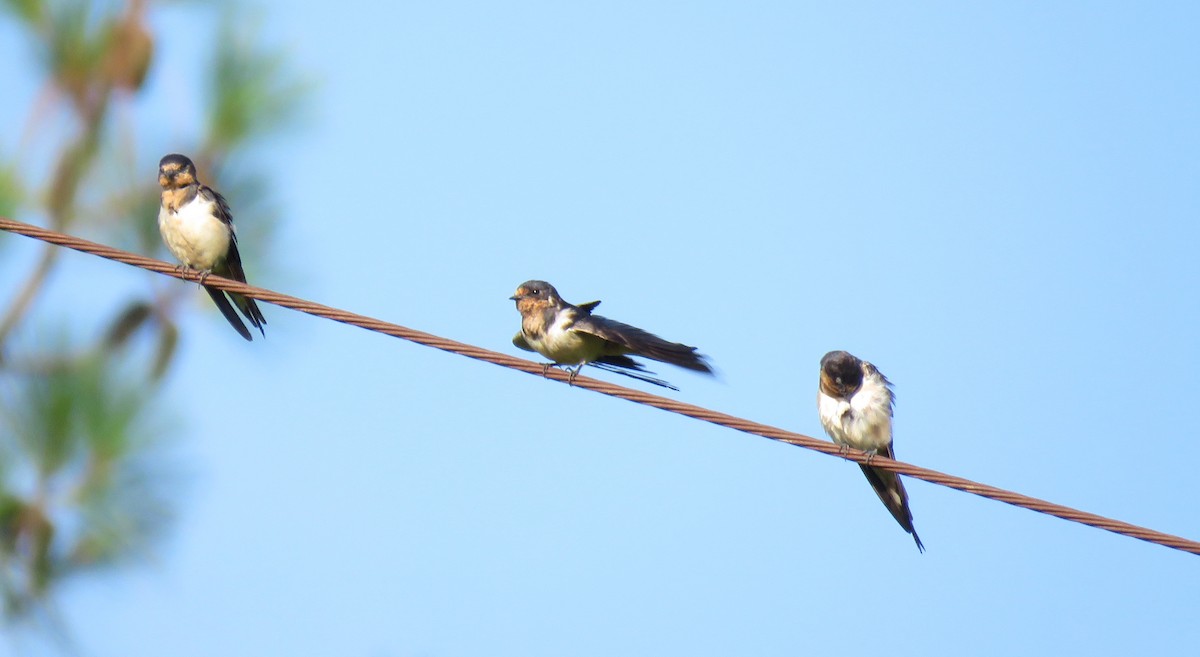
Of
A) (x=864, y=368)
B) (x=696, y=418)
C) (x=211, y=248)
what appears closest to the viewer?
(x=696, y=418)

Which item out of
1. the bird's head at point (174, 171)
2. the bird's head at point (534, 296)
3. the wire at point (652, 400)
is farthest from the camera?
the bird's head at point (534, 296)

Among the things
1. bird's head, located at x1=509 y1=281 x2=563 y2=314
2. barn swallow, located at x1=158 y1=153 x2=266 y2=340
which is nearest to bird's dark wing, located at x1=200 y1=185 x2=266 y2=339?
barn swallow, located at x1=158 y1=153 x2=266 y2=340

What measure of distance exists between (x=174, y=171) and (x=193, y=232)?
229 millimetres

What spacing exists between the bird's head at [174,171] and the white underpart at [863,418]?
8.71ft

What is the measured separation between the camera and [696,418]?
4.19m

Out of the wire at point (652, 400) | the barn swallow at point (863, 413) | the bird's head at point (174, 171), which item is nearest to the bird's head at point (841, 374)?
the barn swallow at point (863, 413)

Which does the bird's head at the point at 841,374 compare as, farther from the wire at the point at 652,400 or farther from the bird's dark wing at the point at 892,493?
the wire at the point at 652,400

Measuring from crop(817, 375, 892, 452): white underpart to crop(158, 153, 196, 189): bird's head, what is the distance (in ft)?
8.71

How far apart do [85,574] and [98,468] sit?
1.10 ft

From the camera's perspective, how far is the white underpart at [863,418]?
6.00m

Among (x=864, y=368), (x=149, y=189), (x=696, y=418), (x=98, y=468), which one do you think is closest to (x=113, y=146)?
(x=149, y=189)

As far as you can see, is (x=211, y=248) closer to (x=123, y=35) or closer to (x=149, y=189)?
(x=149, y=189)

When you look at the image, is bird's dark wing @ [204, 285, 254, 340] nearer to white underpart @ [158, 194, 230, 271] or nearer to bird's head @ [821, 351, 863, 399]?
white underpart @ [158, 194, 230, 271]

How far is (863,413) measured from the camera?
600 centimetres
